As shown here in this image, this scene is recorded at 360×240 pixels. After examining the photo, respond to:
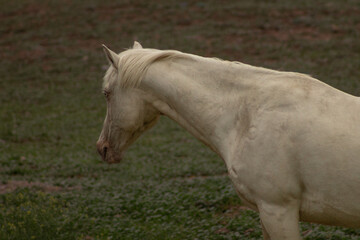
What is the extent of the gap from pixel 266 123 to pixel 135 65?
1.14 m

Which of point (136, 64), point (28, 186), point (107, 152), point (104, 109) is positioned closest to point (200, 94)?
point (136, 64)

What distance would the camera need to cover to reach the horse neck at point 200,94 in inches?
161

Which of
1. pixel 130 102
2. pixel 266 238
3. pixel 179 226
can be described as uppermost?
pixel 130 102

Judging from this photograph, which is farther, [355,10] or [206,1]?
[206,1]

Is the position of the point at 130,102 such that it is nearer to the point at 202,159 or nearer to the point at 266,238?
the point at 266,238

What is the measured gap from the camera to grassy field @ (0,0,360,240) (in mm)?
6852

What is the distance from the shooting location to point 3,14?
22297 mm

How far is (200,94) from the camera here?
13.8 ft

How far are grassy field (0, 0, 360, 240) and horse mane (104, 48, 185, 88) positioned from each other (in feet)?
8.30

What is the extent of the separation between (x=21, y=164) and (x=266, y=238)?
23.8 feet

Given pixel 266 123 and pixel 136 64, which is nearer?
pixel 266 123

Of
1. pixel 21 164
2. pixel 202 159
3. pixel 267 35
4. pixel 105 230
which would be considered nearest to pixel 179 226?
pixel 105 230

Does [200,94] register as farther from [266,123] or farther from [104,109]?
[104,109]

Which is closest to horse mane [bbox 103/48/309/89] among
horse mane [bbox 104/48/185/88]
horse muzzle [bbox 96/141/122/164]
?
horse mane [bbox 104/48/185/88]
